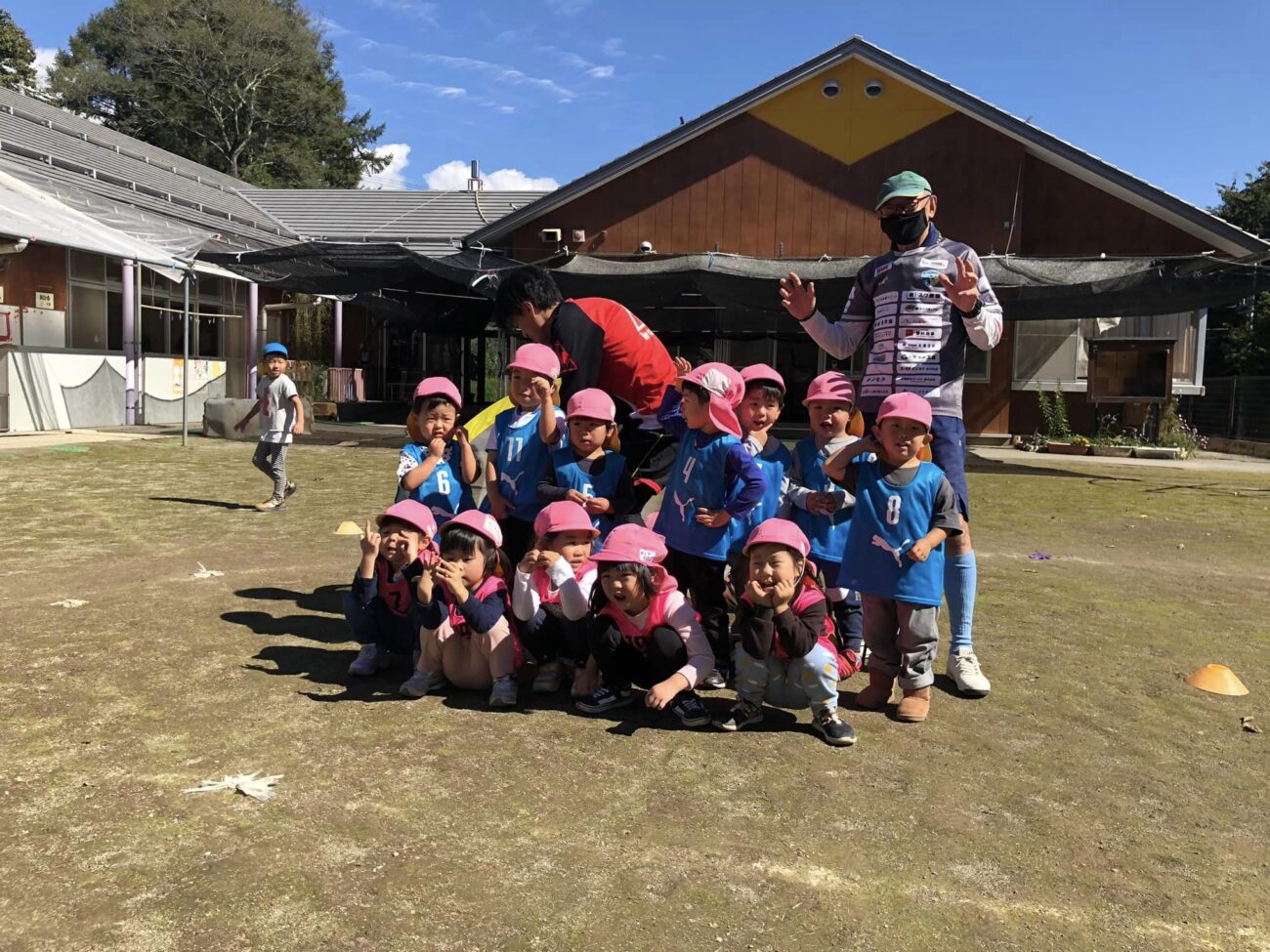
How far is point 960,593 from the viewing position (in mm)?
3791

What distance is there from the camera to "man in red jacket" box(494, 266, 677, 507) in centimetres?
403

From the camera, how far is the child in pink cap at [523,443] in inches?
150

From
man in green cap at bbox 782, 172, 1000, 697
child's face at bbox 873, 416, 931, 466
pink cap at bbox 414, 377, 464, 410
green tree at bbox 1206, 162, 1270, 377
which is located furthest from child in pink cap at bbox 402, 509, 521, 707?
green tree at bbox 1206, 162, 1270, 377

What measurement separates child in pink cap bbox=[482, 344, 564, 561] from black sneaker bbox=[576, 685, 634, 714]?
0.87 m

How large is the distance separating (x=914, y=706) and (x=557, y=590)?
135cm

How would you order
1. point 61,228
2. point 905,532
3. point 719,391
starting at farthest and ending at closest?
point 61,228 < point 719,391 < point 905,532

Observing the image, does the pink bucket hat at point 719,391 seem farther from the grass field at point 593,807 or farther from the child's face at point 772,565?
the grass field at point 593,807

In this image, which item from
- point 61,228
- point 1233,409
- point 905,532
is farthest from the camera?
point 1233,409

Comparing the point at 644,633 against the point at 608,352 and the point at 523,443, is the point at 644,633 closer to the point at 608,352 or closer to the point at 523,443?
the point at 523,443

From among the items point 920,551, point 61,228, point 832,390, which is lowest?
point 920,551

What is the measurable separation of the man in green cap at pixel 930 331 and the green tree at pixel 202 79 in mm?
41820

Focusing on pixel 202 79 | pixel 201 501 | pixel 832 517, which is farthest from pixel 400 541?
pixel 202 79

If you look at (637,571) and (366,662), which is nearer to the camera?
(637,571)

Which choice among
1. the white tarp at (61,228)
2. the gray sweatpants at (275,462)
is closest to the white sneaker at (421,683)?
the gray sweatpants at (275,462)
